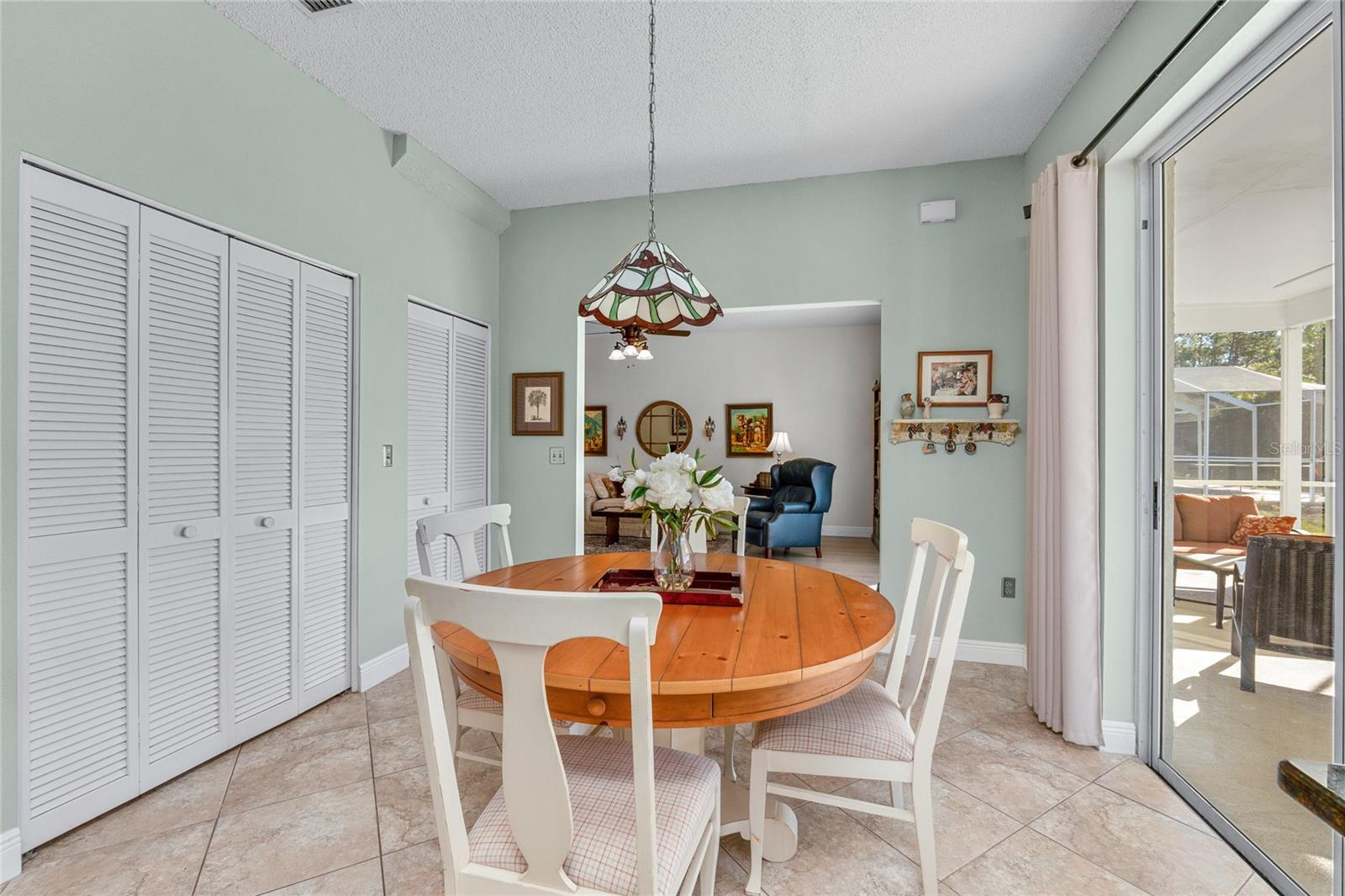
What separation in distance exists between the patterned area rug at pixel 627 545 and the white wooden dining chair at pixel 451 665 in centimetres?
430

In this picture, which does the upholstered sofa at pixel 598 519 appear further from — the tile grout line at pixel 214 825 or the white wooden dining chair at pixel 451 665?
the tile grout line at pixel 214 825

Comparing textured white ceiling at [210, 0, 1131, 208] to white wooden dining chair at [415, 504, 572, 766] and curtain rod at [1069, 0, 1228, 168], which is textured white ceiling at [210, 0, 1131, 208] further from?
white wooden dining chair at [415, 504, 572, 766]

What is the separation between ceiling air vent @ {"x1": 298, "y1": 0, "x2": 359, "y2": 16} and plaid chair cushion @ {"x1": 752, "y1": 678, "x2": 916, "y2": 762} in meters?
2.76

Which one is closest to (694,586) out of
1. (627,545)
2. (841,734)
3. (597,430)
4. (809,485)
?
(841,734)

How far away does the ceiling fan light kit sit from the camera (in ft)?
5.83

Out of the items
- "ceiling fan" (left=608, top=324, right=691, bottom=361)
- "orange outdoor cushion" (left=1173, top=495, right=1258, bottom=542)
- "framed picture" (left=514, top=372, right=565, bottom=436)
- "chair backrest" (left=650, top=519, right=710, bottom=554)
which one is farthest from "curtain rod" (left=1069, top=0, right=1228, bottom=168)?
"framed picture" (left=514, top=372, right=565, bottom=436)

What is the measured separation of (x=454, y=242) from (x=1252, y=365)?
363cm

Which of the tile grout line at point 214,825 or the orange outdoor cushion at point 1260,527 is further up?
the orange outdoor cushion at point 1260,527

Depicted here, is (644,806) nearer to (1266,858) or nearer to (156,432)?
(1266,858)

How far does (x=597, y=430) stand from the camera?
837 centimetres

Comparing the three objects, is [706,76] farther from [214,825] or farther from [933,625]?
[214,825]

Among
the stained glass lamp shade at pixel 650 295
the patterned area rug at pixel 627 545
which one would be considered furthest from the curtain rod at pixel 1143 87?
the patterned area rug at pixel 627 545

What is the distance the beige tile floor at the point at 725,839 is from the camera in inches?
63.4

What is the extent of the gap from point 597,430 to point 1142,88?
275 inches
